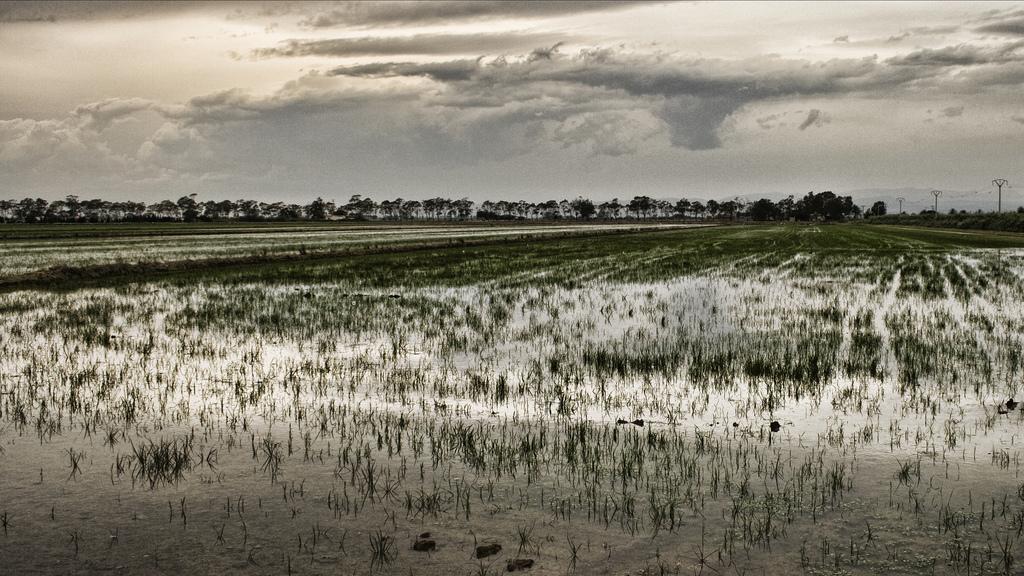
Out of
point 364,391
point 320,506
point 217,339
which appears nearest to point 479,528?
point 320,506

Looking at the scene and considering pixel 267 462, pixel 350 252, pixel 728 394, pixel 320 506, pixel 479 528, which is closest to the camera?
pixel 479 528

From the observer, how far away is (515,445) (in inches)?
267

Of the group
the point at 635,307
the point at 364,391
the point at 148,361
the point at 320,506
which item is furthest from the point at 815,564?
the point at 635,307

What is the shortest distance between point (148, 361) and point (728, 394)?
8557mm

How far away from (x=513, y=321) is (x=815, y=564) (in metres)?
11.4

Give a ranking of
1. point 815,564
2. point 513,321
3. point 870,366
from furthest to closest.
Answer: point 513,321, point 870,366, point 815,564

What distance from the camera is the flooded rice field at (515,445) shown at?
15.4 feet

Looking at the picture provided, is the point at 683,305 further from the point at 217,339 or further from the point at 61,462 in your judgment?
the point at 61,462

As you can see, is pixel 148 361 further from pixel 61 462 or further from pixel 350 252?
pixel 350 252

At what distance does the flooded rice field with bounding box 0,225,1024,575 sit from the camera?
4680 mm

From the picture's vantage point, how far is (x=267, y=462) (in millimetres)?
6367

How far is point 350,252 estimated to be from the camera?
45.9 meters

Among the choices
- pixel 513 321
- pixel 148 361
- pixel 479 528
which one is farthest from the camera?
pixel 513 321

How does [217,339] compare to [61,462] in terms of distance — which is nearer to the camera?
[61,462]
